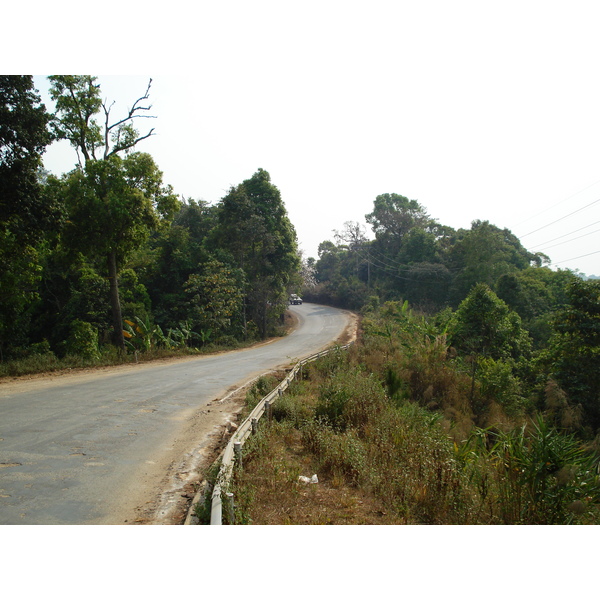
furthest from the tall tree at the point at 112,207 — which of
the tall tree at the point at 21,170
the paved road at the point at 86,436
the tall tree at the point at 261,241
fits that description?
the tall tree at the point at 261,241

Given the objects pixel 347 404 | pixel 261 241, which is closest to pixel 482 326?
pixel 347 404

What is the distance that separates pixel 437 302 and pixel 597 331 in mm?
31535

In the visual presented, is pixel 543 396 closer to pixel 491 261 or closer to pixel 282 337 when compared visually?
pixel 282 337

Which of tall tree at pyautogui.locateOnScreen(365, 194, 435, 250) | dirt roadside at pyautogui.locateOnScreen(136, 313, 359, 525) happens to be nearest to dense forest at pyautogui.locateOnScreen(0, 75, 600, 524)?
dirt roadside at pyautogui.locateOnScreen(136, 313, 359, 525)

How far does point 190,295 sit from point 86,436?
72.5ft

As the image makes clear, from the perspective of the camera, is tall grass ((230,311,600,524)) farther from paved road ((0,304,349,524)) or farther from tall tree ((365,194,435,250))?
tall tree ((365,194,435,250))

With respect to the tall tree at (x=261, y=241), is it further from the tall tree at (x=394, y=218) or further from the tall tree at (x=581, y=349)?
the tall tree at (x=394, y=218)

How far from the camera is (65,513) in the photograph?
14.2 ft

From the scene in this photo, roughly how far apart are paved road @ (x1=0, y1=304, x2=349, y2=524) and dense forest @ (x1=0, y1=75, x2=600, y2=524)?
4.19m

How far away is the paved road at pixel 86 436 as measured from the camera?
4547 millimetres

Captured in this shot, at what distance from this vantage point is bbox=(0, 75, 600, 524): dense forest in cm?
1284

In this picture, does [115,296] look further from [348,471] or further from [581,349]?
[581,349]

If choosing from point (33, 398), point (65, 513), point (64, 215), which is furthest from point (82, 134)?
point (65, 513)

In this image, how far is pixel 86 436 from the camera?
666 centimetres
